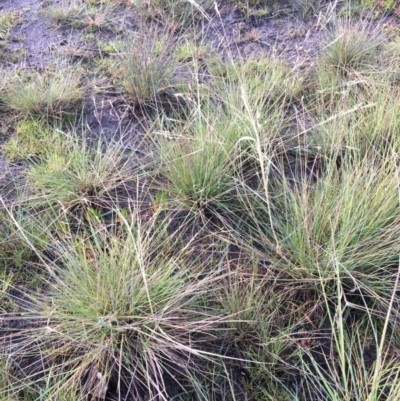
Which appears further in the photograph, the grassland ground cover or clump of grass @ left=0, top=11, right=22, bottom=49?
clump of grass @ left=0, top=11, right=22, bottom=49

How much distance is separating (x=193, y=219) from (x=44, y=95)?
1107 mm

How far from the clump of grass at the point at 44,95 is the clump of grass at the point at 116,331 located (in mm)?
1148

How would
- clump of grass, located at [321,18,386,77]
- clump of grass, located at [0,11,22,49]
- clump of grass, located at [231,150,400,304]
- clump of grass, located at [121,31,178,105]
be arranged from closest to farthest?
1. clump of grass, located at [231,150,400,304]
2. clump of grass, located at [121,31,178,105]
3. clump of grass, located at [321,18,386,77]
4. clump of grass, located at [0,11,22,49]

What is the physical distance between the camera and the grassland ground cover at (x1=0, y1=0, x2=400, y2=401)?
4.69ft

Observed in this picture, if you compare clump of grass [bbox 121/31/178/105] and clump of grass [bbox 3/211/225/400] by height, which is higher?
clump of grass [bbox 121/31/178/105]

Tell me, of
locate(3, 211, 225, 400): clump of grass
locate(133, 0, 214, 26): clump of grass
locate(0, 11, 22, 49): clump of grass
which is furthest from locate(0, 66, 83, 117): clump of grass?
locate(3, 211, 225, 400): clump of grass

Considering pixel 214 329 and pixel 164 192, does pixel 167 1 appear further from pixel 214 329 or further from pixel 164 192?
pixel 214 329

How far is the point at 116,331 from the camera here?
1.43 metres

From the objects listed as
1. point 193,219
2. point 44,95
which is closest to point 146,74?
point 44,95

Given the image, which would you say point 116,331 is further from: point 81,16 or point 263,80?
point 81,16

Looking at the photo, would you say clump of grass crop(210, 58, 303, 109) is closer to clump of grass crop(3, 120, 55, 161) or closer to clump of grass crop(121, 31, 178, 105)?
clump of grass crop(121, 31, 178, 105)

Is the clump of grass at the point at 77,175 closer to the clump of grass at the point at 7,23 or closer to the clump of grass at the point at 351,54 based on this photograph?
the clump of grass at the point at 7,23

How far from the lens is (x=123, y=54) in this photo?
265 centimetres

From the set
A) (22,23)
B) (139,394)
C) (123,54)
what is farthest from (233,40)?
(139,394)
